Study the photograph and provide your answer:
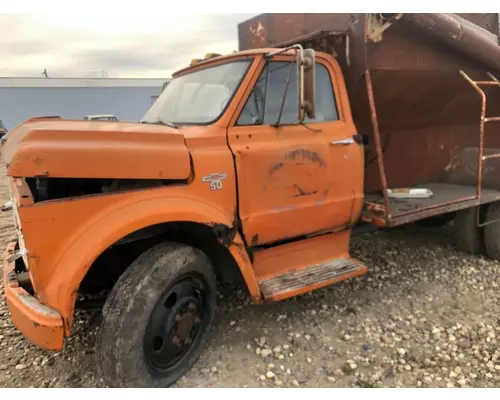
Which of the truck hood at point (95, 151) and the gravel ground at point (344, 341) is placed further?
the gravel ground at point (344, 341)

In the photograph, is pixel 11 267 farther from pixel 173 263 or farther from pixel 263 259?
pixel 263 259

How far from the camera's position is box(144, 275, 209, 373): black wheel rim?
9.21 ft

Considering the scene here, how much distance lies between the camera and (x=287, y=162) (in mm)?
3416

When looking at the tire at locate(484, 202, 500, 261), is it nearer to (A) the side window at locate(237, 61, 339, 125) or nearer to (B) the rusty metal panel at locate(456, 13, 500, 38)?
(B) the rusty metal panel at locate(456, 13, 500, 38)

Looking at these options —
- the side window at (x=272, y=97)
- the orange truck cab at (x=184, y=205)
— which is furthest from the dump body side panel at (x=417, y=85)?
the side window at (x=272, y=97)

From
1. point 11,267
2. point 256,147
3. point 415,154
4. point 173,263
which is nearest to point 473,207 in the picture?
point 415,154

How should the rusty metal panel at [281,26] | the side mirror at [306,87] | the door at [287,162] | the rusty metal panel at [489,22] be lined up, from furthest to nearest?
the rusty metal panel at [489,22], the rusty metal panel at [281,26], the door at [287,162], the side mirror at [306,87]

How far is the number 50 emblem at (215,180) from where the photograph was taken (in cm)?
300

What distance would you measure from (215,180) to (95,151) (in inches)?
32.6

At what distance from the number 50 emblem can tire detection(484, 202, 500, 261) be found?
3614 mm

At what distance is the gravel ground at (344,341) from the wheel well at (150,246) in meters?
0.53

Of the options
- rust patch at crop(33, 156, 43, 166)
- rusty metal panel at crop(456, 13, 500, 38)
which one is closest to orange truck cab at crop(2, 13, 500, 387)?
rust patch at crop(33, 156, 43, 166)

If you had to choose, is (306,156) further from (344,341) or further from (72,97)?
(72,97)

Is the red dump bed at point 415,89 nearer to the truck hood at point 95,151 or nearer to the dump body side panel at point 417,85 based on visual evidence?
the dump body side panel at point 417,85
